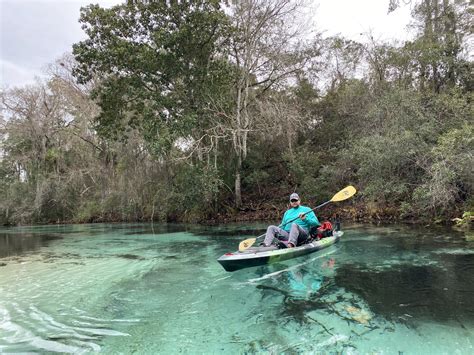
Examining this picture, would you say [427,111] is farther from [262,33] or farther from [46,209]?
[46,209]

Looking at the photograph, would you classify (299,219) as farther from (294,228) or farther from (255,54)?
(255,54)

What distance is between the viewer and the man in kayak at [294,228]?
6805 millimetres

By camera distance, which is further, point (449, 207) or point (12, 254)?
point (449, 207)

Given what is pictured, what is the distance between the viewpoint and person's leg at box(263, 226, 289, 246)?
675cm

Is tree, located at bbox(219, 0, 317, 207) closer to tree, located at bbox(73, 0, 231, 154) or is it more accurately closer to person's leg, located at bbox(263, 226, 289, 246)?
tree, located at bbox(73, 0, 231, 154)

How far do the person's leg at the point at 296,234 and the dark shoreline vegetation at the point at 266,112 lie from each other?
5.20 m

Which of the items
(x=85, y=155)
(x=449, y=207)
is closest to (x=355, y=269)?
(x=449, y=207)

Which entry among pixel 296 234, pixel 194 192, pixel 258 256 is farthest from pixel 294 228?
pixel 194 192

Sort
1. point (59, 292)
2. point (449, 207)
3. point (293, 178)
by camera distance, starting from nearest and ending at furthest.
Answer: point (59, 292) → point (449, 207) → point (293, 178)

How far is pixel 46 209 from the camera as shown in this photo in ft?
90.4

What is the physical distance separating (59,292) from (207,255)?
12.2ft

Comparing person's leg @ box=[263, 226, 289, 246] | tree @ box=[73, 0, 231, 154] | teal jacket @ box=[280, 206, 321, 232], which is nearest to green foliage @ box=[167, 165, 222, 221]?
tree @ box=[73, 0, 231, 154]

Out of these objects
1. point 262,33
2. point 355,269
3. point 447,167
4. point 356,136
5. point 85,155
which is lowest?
point 355,269

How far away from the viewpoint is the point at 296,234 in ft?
22.5
